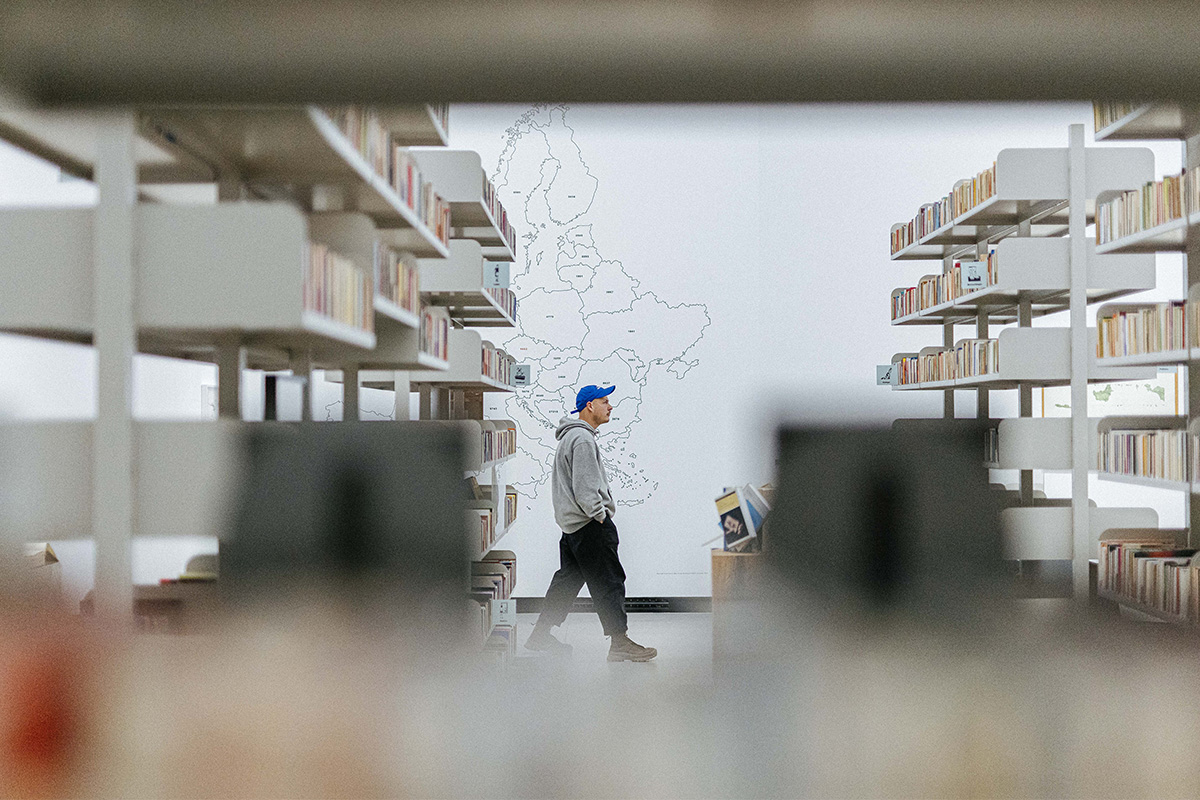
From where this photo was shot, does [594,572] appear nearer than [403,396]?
No

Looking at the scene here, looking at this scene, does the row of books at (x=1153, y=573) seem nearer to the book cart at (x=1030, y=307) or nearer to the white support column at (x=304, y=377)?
the book cart at (x=1030, y=307)

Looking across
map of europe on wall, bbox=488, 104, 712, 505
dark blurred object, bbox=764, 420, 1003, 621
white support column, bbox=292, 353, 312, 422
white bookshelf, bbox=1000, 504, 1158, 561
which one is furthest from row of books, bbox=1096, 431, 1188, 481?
white support column, bbox=292, 353, 312, 422

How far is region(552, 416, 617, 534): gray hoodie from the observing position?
2729 mm

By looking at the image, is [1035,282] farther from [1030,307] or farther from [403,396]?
[403,396]

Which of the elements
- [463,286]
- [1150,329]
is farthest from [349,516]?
[1150,329]

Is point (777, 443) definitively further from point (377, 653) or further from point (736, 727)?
point (377, 653)

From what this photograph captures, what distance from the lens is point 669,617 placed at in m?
2.46

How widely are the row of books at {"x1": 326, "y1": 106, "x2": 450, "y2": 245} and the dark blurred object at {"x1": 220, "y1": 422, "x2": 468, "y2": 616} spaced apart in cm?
55

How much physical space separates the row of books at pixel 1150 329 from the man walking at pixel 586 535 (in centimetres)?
142

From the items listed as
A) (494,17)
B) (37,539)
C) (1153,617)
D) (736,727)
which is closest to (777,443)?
(736,727)

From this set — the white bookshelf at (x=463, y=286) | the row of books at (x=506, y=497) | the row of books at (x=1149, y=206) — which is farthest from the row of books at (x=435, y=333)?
the row of books at (x=1149, y=206)

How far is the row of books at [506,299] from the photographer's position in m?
2.56

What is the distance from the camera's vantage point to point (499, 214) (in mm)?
2623

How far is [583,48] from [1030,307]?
1417 millimetres
